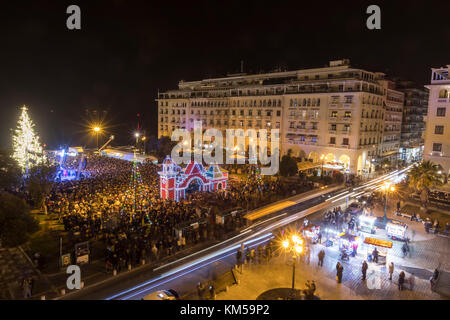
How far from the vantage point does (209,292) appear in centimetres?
1504

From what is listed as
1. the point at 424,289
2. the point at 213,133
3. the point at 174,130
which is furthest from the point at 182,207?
the point at 174,130

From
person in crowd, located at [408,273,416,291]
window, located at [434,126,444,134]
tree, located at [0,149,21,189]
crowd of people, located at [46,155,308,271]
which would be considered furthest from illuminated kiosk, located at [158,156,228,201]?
window, located at [434,126,444,134]

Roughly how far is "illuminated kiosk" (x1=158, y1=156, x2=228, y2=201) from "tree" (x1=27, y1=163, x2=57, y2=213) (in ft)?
33.7

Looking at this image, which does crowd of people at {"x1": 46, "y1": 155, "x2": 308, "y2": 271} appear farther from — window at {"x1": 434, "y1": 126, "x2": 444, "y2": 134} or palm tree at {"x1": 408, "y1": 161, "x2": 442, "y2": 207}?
window at {"x1": 434, "y1": 126, "x2": 444, "y2": 134}

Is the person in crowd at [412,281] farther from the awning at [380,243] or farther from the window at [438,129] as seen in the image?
the window at [438,129]

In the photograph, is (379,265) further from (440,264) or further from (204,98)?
(204,98)

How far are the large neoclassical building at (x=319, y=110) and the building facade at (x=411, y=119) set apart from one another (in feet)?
12.6

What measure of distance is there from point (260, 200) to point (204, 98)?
40997 mm

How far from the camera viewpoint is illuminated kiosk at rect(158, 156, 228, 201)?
30.6 m

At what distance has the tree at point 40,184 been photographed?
1064 inches

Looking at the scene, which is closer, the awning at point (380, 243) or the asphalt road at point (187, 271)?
the asphalt road at point (187, 271)

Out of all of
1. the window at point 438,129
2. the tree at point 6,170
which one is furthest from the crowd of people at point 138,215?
the window at point 438,129

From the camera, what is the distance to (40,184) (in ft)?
93.1
